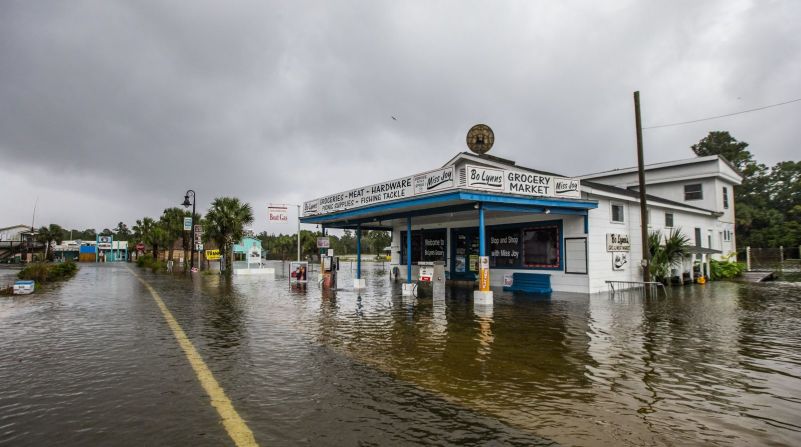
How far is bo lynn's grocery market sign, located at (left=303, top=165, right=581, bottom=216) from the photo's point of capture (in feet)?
46.5

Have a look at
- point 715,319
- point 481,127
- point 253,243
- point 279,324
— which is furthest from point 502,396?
point 253,243

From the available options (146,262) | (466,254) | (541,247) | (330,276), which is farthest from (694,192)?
(146,262)

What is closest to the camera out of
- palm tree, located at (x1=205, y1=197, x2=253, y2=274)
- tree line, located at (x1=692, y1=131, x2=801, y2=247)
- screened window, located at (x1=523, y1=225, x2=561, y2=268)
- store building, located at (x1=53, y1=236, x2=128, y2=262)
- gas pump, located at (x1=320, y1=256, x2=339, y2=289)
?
screened window, located at (x1=523, y1=225, x2=561, y2=268)

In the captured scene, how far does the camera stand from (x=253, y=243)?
3678 cm

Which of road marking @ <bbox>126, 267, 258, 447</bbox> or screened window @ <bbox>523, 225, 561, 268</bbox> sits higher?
screened window @ <bbox>523, 225, 561, 268</bbox>

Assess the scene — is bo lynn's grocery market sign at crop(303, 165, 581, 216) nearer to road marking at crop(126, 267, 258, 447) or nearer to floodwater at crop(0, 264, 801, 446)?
floodwater at crop(0, 264, 801, 446)

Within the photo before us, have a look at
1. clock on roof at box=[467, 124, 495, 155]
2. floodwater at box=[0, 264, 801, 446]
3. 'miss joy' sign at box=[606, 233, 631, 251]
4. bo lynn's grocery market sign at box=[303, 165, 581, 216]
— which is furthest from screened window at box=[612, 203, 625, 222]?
floodwater at box=[0, 264, 801, 446]

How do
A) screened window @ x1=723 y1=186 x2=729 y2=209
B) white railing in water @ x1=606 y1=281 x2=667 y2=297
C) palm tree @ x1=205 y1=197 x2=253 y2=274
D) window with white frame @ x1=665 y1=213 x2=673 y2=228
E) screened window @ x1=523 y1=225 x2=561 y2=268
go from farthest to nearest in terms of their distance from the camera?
palm tree @ x1=205 y1=197 x2=253 y2=274 < screened window @ x1=723 y1=186 x2=729 y2=209 < window with white frame @ x1=665 y1=213 x2=673 y2=228 < screened window @ x1=523 y1=225 x2=561 y2=268 < white railing in water @ x1=606 y1=281 x2=667 y2=297

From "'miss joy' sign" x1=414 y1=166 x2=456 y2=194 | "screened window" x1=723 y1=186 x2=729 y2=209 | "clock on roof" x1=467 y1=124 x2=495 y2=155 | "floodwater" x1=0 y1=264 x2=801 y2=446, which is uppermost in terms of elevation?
"clock on roof" x1=467 y1=124 x2=495 y2=155

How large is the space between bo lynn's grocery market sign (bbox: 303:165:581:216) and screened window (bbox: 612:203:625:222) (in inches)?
167

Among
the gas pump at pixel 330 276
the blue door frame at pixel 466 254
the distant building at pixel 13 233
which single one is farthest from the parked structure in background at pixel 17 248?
the blue door frame at pixel 466 254

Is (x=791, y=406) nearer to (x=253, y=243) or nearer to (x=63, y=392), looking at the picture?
(x=63, y=392)

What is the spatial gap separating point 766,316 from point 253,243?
113 ft

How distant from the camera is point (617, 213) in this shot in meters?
20.0
